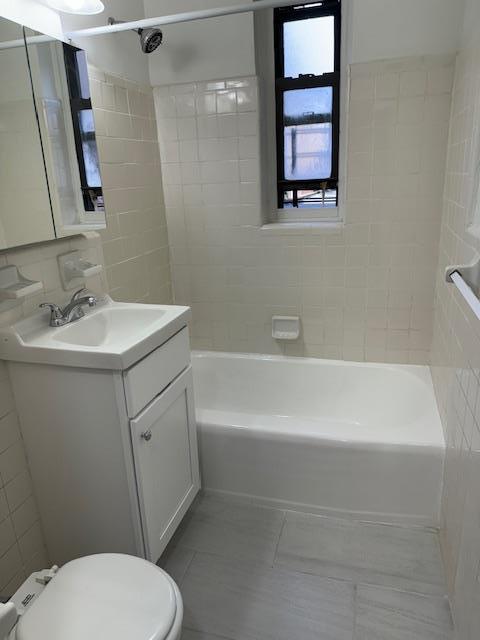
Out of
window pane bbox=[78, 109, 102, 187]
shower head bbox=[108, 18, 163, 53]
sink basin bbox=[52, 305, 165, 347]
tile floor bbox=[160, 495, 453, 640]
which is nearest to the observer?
tile floor bbox=[160, 495, 453, 640]

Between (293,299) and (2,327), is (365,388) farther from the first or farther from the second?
(2,327)

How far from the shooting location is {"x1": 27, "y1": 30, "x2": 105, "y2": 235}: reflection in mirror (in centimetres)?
155

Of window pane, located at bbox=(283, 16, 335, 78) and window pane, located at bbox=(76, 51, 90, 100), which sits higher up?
window pane, located at bbox=(283, 16, 335, 78)

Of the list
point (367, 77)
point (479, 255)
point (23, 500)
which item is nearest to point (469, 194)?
point (479, 255)

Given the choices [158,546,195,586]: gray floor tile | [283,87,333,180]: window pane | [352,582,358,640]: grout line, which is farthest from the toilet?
[283,87,333,180]: window pane

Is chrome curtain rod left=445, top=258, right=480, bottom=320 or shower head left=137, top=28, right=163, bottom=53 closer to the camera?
chrome curtain rod left=445, top=258, right=480, bottom=320

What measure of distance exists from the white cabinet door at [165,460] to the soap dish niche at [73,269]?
531mm

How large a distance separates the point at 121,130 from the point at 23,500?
163 centimetres

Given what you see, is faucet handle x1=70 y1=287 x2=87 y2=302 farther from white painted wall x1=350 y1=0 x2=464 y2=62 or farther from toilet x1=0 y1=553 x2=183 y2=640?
white painted wall x1=350 y1=0 x2=464 y2=62

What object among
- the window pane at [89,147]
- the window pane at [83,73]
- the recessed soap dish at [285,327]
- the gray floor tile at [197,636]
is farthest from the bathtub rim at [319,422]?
the window pane at [83,73]

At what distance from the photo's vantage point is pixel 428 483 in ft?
5.95

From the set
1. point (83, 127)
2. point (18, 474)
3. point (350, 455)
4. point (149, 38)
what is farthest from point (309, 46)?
point (18, 474)

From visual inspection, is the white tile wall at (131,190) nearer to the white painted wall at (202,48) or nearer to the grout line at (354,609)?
the white painted wall at (202,48)

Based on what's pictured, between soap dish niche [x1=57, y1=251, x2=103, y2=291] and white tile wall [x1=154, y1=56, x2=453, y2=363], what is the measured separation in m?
0.96
